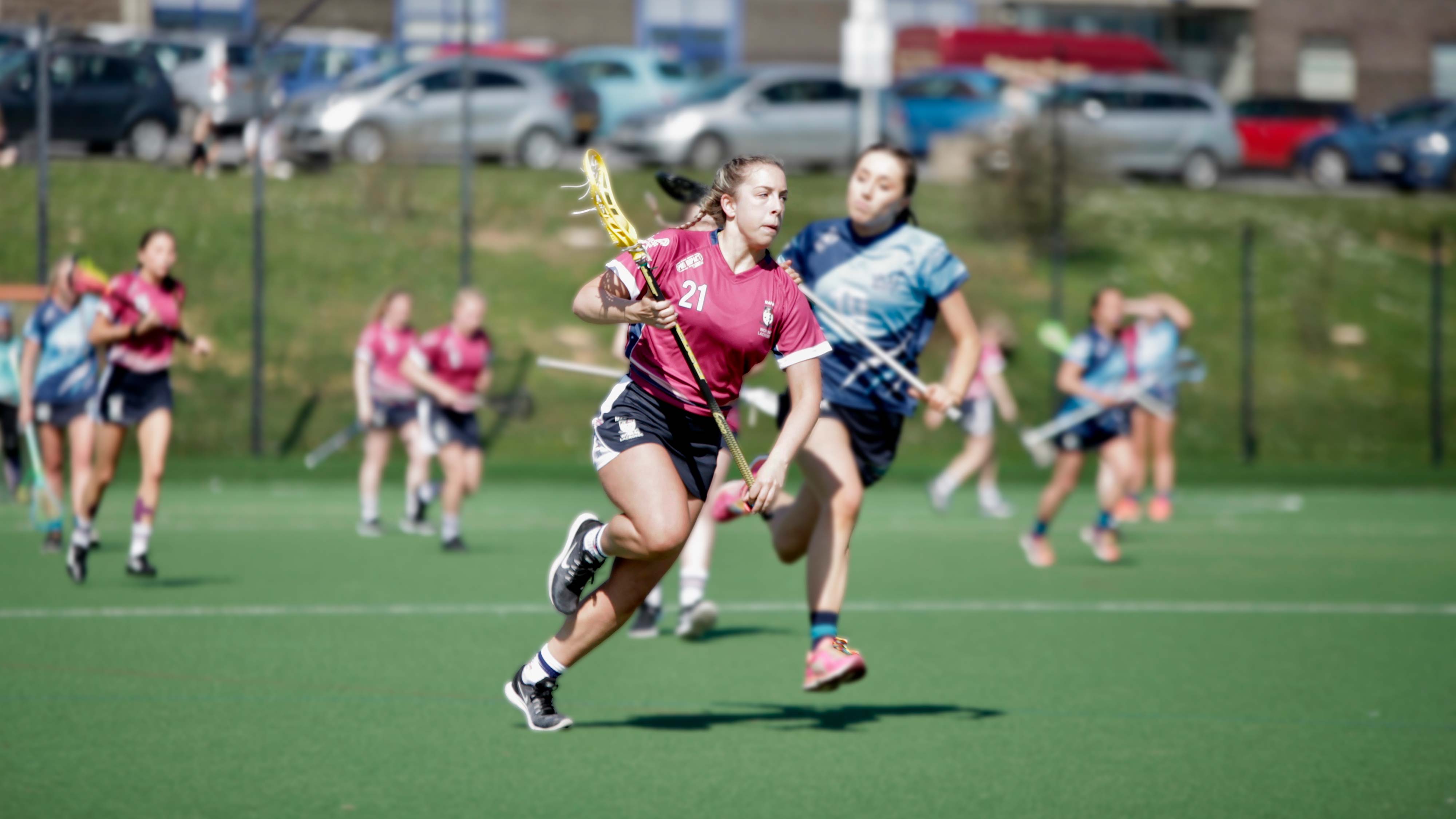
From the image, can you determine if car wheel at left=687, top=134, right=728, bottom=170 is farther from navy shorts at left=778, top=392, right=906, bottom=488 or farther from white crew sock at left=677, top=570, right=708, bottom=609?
navy shorts at left=778, top=392, right=906, bottom=488

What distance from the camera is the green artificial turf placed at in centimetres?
523

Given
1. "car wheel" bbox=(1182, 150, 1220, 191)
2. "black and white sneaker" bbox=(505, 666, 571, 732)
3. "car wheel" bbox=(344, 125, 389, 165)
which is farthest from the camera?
"car wheel" bbox=(1182, 150, 1220, 191)

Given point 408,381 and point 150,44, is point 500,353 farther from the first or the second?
point 408,381

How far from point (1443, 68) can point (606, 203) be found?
3868 cm

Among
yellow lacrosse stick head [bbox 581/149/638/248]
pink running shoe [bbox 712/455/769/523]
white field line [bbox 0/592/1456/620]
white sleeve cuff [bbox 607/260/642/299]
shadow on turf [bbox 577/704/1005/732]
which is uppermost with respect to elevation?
yellow lacrosse stick head [bbox 581/149/638/248]

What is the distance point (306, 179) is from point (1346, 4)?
30.2 metres

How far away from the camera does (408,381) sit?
13.3 m

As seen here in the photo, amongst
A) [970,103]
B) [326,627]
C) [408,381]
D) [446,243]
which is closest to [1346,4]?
[970,103]

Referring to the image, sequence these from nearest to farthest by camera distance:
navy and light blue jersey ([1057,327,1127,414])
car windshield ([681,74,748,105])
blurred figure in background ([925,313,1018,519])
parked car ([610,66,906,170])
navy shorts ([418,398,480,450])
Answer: navy shorts ([418,398,480,450])
navy and light blue jersey ([1057,327,1127,414])
blurred figure in background ([925,313,1018,519])
parked car ([610,66,906,170])
car windshield ([681,74,748,105])

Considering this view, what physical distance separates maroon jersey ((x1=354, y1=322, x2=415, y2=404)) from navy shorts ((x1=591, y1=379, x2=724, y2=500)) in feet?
25.6

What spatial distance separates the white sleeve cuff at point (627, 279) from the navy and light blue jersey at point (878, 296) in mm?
1811

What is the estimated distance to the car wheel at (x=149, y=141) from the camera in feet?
65.3

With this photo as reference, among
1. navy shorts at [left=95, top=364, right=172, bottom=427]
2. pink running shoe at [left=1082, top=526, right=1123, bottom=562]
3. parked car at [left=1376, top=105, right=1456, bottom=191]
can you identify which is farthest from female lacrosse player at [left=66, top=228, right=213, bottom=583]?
parked car at [left=1376, top=105, right=1456, bottom=191]

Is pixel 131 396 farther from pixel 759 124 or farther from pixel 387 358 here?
pixel 759 124
